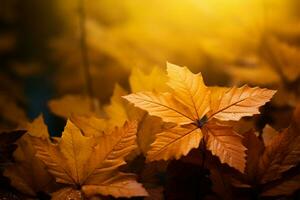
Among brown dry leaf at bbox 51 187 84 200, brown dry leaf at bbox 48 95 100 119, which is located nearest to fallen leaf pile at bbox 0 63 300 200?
brown dry leaf at bbox 51 187 84 200

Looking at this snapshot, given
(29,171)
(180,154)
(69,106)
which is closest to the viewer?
(180,154)

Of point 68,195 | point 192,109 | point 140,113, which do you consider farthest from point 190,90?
point 68,195

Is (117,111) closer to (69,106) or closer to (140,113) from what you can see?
(140,113)

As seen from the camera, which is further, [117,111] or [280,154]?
[117,111]

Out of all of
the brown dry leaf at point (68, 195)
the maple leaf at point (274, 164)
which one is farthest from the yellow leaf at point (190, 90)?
the brown dry leaf at point (68, 195)

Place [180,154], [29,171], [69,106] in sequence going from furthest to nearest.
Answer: [69,106]
[29,171]
[180,154]

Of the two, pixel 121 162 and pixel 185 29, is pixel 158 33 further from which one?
pixel 121 162

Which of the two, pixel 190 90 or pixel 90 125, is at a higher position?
pixel 190 90
